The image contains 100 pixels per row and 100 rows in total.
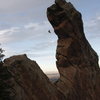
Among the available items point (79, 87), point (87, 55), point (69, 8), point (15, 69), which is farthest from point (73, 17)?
point (15, 69)

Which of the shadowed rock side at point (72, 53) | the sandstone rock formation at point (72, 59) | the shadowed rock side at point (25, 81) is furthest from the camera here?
the shadowed rock side at point (72, 53)

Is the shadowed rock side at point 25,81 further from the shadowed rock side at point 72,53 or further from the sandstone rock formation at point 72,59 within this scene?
the shadowed rock side at point 72,53

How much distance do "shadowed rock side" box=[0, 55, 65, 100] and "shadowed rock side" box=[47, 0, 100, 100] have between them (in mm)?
10896

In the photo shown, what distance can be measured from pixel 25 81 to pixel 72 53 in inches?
766

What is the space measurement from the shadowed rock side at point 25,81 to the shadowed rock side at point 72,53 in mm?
10896

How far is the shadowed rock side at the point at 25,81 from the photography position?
172ft

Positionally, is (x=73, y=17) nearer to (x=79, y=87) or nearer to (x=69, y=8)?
(x=69, y=8)

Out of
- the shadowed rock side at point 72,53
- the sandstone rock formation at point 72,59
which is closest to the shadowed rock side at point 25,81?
the sandstone rock formation at point 72,59

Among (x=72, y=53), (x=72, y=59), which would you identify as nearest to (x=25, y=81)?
(x=72, y=59)

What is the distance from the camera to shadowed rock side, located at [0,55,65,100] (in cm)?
5235

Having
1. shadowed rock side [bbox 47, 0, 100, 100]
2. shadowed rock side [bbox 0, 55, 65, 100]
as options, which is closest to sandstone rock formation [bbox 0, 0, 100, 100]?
shadowed rock side [bbox 47, 0, 100, 100]

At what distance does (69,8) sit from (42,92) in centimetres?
2300

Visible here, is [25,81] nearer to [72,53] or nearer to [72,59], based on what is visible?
[72,59]

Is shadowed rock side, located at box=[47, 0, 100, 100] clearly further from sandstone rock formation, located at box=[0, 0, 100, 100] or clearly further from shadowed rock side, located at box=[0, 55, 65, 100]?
shadowed rock side, located at box=[0, 55, 65, 100]
